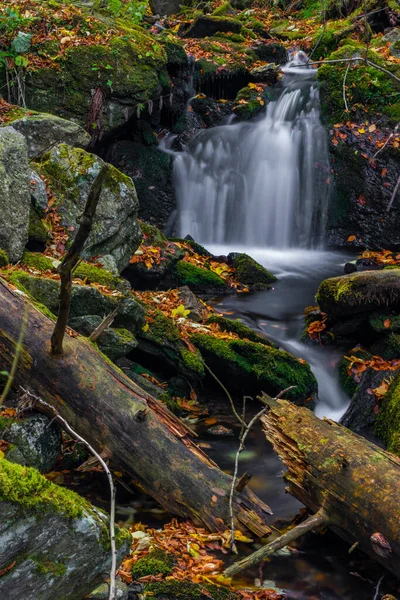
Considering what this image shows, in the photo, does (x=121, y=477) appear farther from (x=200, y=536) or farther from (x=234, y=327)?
(x=234, y=327)

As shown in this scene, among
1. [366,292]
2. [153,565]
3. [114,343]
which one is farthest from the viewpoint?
[366,292]

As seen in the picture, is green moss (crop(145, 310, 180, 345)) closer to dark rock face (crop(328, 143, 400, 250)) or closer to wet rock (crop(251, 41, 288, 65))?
dark rock face (crop(328, 143, 400, 250))

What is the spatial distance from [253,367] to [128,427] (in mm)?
2673

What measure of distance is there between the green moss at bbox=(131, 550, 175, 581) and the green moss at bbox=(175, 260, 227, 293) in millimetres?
6035

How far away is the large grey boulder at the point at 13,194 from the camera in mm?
5996

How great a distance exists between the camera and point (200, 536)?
3.70 m

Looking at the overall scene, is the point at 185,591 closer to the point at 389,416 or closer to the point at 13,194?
the point at 389,416

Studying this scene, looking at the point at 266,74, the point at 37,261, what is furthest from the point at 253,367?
the point at 266,74

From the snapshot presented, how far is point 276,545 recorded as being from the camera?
3.38 meters

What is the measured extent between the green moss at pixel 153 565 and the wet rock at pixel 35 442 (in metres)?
1.02

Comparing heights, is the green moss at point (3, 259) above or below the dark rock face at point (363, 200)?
below

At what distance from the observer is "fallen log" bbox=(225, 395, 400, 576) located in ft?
10.9

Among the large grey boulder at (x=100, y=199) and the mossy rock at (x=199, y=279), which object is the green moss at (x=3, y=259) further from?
the mossy rock at (x=199, y=279)

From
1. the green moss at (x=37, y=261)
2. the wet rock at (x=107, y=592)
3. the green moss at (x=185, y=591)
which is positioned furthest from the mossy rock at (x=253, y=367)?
the wet rock at (x=107, y=592)
